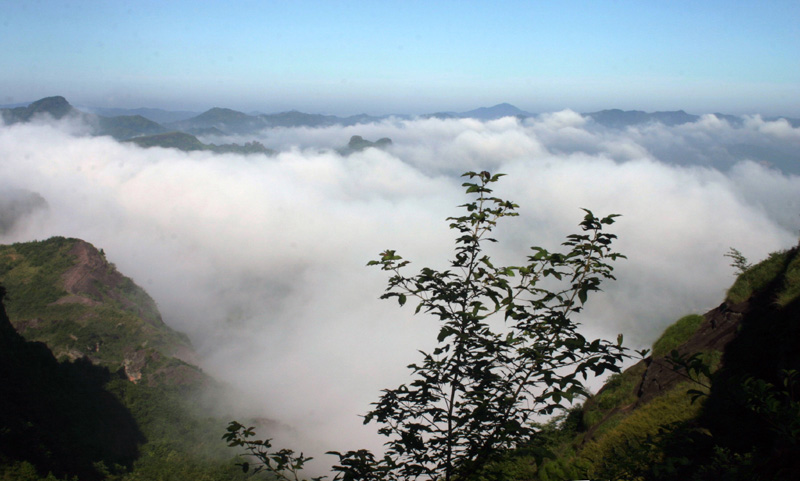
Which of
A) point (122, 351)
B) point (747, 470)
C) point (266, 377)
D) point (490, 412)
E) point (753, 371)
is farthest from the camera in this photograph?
point (266, 377)

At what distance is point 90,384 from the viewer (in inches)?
2313

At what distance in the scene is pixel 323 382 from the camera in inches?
5226

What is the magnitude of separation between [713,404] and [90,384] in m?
72.0

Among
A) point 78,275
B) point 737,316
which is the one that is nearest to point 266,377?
point 78,275

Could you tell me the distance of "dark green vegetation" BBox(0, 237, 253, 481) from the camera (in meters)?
39.5

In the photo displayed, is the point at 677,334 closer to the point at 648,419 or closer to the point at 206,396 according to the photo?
the point at 648,419

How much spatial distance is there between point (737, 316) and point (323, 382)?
132161 mm

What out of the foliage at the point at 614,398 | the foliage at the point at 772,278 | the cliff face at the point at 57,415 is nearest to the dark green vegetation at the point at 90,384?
the cliff face at the point at 57,415

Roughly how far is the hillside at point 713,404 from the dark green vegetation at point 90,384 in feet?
131

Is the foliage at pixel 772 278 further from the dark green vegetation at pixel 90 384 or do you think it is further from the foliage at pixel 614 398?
the dark green vegetation at pixel 90 384

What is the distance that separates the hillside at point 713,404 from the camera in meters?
3.14

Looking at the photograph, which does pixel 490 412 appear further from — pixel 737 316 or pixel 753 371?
pixel 737 316

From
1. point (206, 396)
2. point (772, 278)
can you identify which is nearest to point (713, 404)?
point (772, 278)

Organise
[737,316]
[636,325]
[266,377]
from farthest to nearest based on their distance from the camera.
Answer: [636,325] → [266,377] → [737,316]
